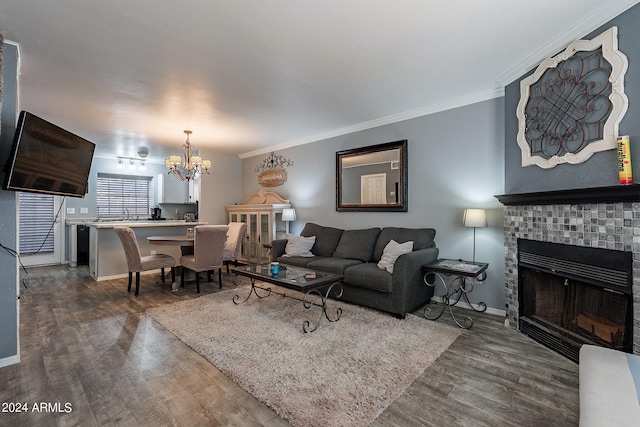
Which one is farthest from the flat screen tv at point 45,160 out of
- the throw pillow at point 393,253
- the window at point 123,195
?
the window at point 123,195

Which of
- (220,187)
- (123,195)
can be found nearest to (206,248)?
(220,187)

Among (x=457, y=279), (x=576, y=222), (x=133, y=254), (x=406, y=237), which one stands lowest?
(x=457, y=279)

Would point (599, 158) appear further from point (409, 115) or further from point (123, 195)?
point (123, 195)

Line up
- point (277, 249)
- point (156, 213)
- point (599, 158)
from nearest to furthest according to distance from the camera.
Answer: point (599, 158) → point (277, 249) → point (156, 213)

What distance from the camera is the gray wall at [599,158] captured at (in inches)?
73.6

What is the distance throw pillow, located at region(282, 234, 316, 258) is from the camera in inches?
174

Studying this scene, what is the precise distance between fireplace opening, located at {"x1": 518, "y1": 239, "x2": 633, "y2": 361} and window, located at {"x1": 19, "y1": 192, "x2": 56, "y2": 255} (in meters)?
7.79

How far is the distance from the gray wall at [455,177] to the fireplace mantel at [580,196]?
23.7 inches

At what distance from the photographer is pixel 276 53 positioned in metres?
2.45

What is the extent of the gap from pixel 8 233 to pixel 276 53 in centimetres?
249

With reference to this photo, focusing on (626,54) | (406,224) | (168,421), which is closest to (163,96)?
(168,421)

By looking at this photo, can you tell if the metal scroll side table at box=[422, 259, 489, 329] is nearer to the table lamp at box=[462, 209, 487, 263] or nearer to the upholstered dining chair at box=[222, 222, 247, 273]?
the table lamp at box=[462, 209, 487, 263]

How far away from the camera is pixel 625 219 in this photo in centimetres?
191

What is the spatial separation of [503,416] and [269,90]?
3.35m
